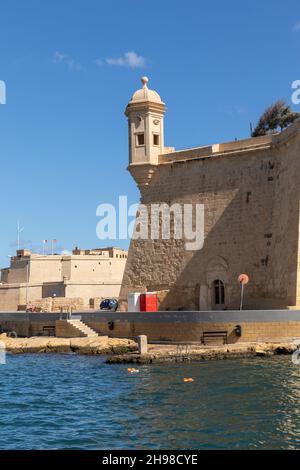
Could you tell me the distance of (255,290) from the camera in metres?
27.3

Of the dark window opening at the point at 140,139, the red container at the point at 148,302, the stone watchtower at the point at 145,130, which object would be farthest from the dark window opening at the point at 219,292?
the dark window opening at the point at 140,139

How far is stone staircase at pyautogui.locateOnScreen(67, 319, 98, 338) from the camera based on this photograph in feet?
88.9

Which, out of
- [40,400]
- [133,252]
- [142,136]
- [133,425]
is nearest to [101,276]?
[133,252]

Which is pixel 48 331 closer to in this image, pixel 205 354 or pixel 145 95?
pixel 205 354

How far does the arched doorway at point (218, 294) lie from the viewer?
28750mm

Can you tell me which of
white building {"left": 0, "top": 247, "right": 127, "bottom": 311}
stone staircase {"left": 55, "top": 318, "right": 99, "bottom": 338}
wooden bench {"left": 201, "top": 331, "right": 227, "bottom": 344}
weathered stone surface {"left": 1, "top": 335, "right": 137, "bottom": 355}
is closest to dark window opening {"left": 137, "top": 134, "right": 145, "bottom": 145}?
stone staircase {"left": 55, "top": 318, "right": 99, "bottom": 338}

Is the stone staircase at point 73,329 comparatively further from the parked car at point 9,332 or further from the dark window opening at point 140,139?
the dark window opening at point 140,139

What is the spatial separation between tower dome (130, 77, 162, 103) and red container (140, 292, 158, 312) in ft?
31.6

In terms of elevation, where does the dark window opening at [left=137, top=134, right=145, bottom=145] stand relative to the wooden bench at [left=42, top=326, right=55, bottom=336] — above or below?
above

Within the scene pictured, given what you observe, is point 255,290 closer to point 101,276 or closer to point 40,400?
point 40,400

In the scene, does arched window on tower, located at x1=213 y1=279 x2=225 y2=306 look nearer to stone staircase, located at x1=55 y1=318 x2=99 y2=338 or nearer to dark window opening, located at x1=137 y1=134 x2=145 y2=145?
stone staircase, located at x1=55 y1=318 x2=99 y2=338

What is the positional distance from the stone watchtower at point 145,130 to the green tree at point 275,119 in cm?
1119

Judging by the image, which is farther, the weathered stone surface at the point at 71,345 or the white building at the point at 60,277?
the white building at the point at 60,277

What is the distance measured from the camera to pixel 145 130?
101 feet
